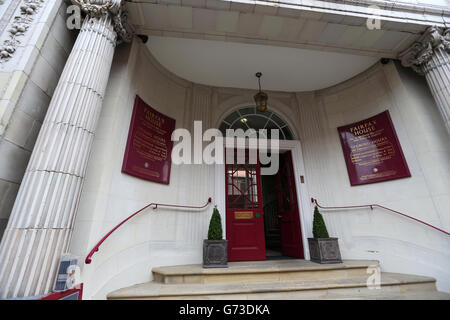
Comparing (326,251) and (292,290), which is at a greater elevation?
(326,251)

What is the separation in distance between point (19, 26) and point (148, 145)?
1.98 m

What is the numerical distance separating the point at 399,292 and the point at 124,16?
17.4 ft

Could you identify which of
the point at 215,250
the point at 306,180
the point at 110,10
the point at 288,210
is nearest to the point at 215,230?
the point at 215,250

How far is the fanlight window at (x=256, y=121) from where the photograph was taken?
15.8 ft

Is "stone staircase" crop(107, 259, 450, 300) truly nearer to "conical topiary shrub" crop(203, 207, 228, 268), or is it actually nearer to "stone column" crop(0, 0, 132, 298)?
"conical topiary shrub" crop(203, 207, 228, 268)

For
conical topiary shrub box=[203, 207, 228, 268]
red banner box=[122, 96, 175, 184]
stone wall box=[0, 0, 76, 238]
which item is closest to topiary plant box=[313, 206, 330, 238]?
conical topiary shrub box=[203, 207, 228, 268]

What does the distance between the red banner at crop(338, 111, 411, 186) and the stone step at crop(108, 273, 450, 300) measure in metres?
1.69

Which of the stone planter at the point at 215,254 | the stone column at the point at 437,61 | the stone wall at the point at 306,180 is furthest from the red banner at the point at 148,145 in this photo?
the stone column at the point at 437,61

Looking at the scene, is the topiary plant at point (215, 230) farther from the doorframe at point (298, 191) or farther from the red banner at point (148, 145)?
the red banner at point (148, 145)

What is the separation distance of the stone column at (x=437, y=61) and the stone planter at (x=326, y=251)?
249 cm

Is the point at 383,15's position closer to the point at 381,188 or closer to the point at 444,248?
the point at 381,188

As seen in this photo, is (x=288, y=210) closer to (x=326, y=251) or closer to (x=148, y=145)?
(x=326, y=251)

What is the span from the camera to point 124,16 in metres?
2.78

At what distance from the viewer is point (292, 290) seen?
246 cm
